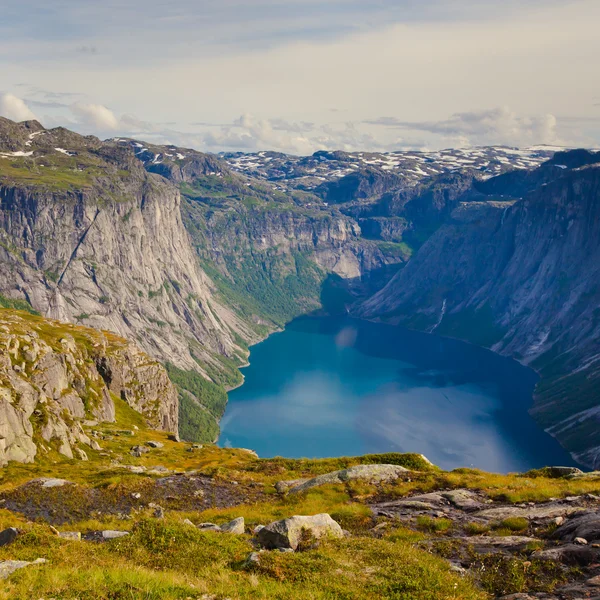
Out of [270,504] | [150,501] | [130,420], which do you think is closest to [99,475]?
[150,501]

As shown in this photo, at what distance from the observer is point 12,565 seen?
69.2 ft

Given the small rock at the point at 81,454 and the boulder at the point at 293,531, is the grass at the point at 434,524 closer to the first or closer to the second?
the boulder at the point at 293,531

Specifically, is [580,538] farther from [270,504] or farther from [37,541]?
[37,541]

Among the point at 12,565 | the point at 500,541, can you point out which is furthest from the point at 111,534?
the point at 500,541

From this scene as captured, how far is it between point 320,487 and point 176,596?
21.9 metres

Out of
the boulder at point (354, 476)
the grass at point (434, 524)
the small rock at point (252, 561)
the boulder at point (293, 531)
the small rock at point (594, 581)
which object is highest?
the small rock at point (594, 581)

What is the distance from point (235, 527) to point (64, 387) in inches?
3544

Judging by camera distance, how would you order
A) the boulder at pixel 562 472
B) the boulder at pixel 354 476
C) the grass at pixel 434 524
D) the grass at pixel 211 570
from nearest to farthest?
the grass at pixel 211 570 < the grass at pixel 434 524 < the boulder at pixel 354 476 < the boulder at pixel 562 472

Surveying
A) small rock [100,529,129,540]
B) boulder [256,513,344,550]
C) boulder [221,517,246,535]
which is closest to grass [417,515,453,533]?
boulder [256,513,344,550]

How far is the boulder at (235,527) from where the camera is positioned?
2858 cm

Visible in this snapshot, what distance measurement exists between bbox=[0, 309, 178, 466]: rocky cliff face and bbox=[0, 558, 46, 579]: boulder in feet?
170

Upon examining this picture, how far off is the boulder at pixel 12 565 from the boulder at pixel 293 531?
31.3 ft

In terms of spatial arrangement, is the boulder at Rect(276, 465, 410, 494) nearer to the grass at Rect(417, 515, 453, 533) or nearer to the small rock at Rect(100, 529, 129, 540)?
the grass at Rect(417, 515, 453, 533)

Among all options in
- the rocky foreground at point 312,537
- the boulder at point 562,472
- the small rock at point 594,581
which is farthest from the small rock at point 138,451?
the small rock at point 594,581
